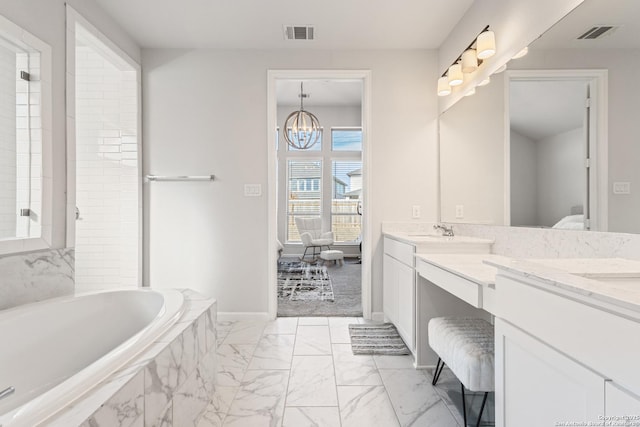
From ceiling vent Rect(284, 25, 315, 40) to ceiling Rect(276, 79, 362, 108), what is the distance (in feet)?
7.01

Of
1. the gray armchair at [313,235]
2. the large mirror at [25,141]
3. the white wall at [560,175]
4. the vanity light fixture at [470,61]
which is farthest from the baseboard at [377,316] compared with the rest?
the gray armchair at [313,235]

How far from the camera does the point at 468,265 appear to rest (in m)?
1.69

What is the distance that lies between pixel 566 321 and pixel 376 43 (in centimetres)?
273

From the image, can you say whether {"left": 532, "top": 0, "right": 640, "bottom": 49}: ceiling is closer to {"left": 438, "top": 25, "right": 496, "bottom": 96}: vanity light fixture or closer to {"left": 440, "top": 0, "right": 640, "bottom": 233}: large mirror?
{"left": 440, "top": 0, "right": 640, "bottom": 233}: large mirror

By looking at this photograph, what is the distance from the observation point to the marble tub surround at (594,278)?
68 centimetres

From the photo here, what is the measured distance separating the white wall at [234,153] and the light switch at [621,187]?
1.76 metres

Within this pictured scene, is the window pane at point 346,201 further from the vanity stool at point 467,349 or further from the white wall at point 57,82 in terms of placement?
the white wall at point 57,82

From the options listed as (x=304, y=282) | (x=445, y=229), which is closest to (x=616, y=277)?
(x=445, y=229)

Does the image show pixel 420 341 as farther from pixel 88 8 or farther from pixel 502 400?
pixel 88 8

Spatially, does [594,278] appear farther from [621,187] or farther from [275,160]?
[275,160]

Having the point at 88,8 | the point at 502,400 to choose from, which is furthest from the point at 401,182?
the point at 88,8

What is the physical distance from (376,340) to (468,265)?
1134mm

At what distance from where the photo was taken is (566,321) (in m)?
0.81

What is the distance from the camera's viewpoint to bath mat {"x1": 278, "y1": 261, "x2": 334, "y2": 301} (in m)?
3.71
